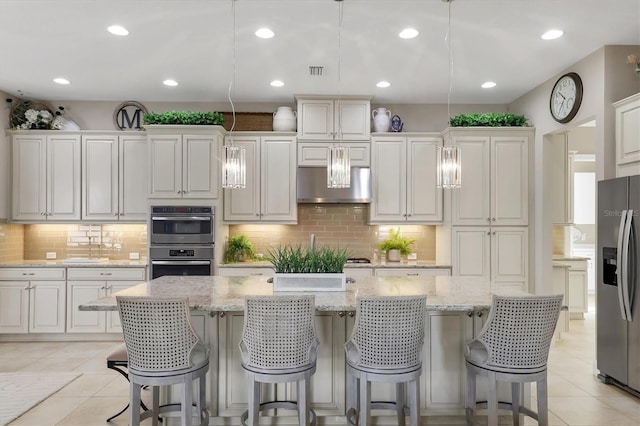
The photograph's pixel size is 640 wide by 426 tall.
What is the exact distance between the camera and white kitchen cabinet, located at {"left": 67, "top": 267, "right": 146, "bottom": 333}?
197 inches

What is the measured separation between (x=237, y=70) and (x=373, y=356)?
3.26 metres

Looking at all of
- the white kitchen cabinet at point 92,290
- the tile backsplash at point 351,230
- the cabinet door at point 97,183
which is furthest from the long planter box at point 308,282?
the cabinet door at point 97,183

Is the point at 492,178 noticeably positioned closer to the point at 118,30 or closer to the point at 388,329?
the point at 388,329

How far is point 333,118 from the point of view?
17.1ft

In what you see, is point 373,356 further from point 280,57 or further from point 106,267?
point 106,267

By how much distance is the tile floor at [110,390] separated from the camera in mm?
3156

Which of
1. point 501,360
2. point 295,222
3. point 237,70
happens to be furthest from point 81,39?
point 501,360

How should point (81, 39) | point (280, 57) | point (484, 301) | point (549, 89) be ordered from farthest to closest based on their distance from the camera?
point (549, 89) → point (280, 57) → point (81, 39) → point (484, 301)

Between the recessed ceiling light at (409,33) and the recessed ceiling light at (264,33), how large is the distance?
3.59 feet

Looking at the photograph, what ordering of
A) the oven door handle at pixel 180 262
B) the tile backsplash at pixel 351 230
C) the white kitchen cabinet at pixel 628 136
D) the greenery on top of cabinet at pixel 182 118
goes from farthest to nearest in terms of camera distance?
the tile backsplash at pixel 351 230 < the greenery on top of cabinet at pixel 182 118 < the oven door handle at pixel 180 262 < the white kitchen cabinet at pixel 628 136

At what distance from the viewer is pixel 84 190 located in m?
5.22

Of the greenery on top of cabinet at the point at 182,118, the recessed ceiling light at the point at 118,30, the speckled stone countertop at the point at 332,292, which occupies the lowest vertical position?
the speckled stone countertop at the point at 332,292

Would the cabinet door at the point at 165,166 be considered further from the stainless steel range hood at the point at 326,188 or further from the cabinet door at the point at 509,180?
the cabinet door at the point at 509,180

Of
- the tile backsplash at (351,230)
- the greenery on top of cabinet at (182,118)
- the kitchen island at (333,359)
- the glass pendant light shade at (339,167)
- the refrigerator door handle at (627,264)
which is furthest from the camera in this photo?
the tile backsplash at (351,230)
